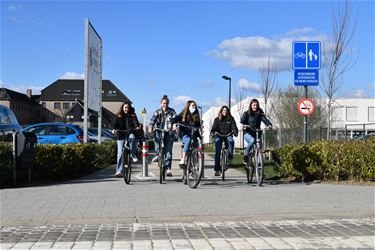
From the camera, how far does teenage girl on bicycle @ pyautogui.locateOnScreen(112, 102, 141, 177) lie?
1092cm

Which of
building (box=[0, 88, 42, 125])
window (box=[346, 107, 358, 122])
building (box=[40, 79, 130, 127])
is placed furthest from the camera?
building (box=[40, 79, 130, 127])

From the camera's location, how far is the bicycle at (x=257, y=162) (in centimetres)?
1037

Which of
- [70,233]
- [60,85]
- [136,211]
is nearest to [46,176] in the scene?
[136,211]

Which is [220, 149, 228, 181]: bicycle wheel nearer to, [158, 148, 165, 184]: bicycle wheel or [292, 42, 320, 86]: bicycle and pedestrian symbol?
[158, 148, 165, 184]: bicycle wheel

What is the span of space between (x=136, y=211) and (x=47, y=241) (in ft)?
6.27

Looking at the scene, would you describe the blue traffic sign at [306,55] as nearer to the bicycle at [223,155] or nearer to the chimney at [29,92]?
the bicycle at [223,155]

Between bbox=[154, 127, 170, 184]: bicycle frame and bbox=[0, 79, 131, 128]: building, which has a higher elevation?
bbox=[0, 79, 131, 128]: building

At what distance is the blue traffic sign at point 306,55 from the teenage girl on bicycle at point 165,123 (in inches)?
144

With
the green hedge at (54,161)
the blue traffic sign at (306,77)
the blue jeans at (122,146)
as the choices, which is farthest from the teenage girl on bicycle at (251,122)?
the green hedge at (54,161)

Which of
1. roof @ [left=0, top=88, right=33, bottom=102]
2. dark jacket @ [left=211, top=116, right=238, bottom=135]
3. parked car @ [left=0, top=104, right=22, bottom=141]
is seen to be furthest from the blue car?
roof @ [left=0, top=88, right=33, bottom=102]

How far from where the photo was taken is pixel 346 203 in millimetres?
8391

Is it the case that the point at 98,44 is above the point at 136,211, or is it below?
above

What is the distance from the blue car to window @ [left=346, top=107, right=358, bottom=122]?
Answer: 60.7 meters

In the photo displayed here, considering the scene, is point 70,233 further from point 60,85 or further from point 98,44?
point 60,85
